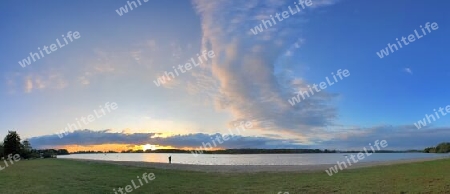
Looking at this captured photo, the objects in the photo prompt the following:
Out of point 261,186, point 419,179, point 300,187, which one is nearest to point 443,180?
point 419,179

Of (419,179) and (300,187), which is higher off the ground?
(300,187)

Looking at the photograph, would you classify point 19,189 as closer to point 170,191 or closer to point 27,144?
point 170,191

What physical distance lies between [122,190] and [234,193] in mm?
5996

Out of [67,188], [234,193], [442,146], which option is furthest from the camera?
[442,146]

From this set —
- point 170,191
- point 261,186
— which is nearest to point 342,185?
point 261,186

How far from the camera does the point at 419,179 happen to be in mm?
21500

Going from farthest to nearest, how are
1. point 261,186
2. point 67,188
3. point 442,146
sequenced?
point 442,146 < point 261,186 < point 67,188

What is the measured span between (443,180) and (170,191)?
15133 millimetres

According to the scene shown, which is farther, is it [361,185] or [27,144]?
[27,144]

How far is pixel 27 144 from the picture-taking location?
89.0 m

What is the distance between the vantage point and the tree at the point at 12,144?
254ft

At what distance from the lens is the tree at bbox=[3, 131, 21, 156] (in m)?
77.5

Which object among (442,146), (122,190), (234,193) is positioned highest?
(122,190)

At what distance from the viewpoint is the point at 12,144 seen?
78.4 metres
